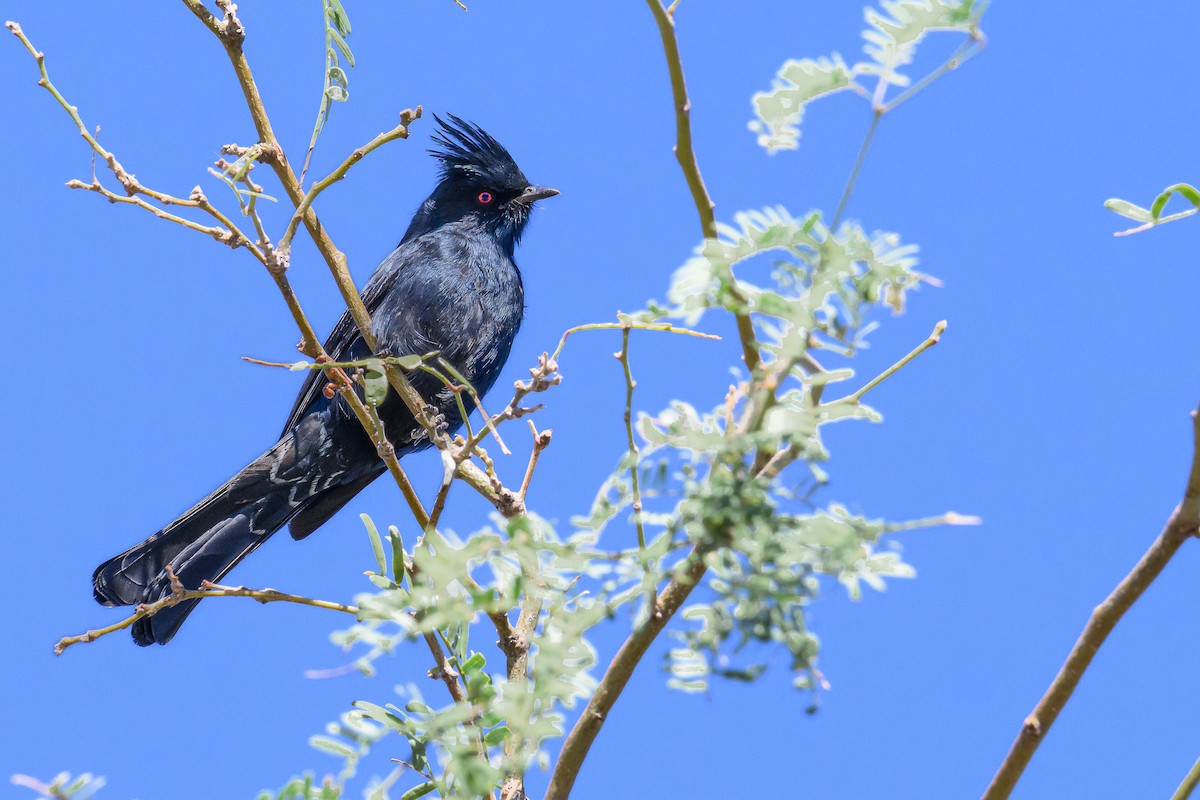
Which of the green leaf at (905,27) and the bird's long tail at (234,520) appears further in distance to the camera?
the bird's long tail at (234,520)

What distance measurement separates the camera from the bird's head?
5.92 m

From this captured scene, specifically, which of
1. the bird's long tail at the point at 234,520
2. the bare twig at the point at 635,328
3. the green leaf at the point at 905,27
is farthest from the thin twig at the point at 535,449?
the bird's long tail at the point at 234,520

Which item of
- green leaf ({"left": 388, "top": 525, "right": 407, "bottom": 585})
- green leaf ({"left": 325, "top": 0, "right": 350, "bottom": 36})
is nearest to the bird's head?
green leaf ({"left": 325, "top": 0, "right": 350, "bottom": 36})

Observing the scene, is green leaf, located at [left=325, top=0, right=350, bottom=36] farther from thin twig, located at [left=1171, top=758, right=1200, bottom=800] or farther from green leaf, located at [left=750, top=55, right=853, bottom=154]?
thin twig, located at [left=1171, top=758, right=1200, bottom=800]

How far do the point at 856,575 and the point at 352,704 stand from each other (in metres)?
1.11

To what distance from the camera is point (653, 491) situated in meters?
1.54

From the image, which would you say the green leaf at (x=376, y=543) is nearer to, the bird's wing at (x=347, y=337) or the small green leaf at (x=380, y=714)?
the small green leaf at (x=380, y=714)

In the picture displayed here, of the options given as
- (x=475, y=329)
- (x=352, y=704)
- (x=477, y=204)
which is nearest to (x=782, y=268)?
(x=352, y=704)

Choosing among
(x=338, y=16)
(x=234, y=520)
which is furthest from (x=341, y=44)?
(x=234, y=520)

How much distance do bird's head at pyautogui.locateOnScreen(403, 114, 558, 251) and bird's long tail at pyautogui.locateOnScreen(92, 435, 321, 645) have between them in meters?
1.46

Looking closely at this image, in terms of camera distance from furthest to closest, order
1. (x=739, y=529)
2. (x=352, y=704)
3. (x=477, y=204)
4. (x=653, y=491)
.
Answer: (x=477, y=204) → (x=352, y=704) → (x=653, y=491) → (x=739, y=529)

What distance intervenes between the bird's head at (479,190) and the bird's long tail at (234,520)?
1457mm

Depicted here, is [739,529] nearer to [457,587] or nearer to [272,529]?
[457,587]

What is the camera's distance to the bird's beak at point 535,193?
6019 mm
